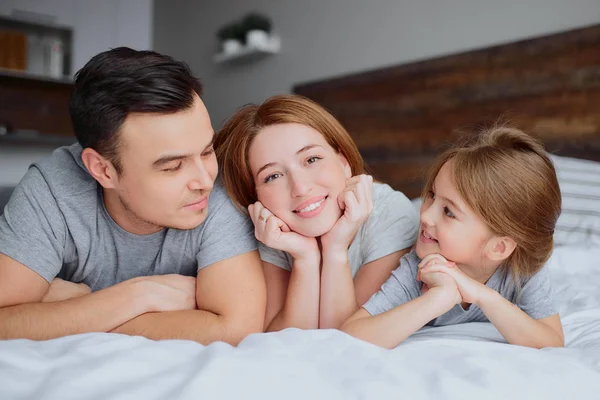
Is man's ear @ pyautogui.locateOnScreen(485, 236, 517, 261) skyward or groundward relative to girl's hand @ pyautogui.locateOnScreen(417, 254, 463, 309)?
skyward

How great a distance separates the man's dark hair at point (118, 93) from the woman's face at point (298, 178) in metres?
0.24

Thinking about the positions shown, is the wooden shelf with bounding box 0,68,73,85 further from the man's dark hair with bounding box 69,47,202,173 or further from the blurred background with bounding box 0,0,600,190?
the man's dark hair with bounding box 69,47,202,173

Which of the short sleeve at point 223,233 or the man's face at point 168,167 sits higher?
the man's face at point 168,167

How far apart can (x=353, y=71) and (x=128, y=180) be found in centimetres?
247

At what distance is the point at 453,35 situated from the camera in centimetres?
287

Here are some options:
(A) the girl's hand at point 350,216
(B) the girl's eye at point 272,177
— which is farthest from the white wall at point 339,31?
(B) the girl's eye at point 272,177

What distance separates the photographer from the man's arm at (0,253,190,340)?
1094 mm

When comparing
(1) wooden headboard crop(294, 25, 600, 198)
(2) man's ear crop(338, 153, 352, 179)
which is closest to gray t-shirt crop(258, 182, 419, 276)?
(2) man's ear crop(338, 153, 352, 179)

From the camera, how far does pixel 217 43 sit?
455 cm

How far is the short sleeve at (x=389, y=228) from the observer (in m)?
1.36

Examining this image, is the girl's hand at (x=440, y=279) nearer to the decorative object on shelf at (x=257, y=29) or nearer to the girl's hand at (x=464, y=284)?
the girl's hand at (x=464, y=284)

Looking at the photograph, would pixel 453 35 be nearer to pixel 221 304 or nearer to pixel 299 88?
pixel 299 88

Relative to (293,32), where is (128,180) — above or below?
below

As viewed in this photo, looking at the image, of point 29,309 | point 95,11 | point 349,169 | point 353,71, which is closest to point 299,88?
point 353,71
